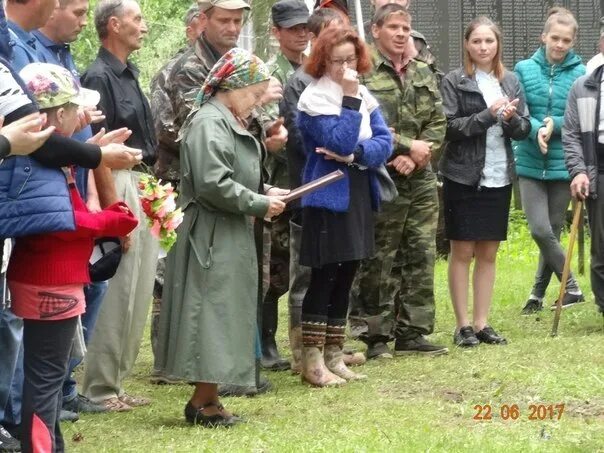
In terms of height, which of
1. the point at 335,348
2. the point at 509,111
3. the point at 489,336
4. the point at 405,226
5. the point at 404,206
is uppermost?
the point at 509,111

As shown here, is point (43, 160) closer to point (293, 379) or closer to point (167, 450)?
point (167, 450)

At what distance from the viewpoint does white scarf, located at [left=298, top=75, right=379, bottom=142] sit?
8102mm

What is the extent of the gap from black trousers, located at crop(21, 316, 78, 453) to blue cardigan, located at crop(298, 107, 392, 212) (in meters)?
2.73

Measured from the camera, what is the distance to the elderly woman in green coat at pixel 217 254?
22.3ft

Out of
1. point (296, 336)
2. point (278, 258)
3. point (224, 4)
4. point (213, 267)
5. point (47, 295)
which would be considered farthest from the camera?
point (278, 258)

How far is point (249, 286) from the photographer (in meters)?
6.94

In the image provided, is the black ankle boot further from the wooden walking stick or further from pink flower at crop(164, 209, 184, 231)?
pink flower at crop(164, 209, 184, 231)

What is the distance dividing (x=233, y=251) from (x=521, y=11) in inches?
320

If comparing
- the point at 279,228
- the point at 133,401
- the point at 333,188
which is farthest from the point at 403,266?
the point at 133,401

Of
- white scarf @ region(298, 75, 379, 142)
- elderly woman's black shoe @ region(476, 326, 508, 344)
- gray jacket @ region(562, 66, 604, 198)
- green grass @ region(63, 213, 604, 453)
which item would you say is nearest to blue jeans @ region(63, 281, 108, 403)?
green grass @ region(63, 213, 604, 453)

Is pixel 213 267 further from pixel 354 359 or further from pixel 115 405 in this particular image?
pixel 354 359

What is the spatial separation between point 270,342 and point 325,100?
1.81 metres

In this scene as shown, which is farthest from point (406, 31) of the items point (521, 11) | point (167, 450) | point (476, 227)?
point (521, 11)

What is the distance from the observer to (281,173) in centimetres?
906
